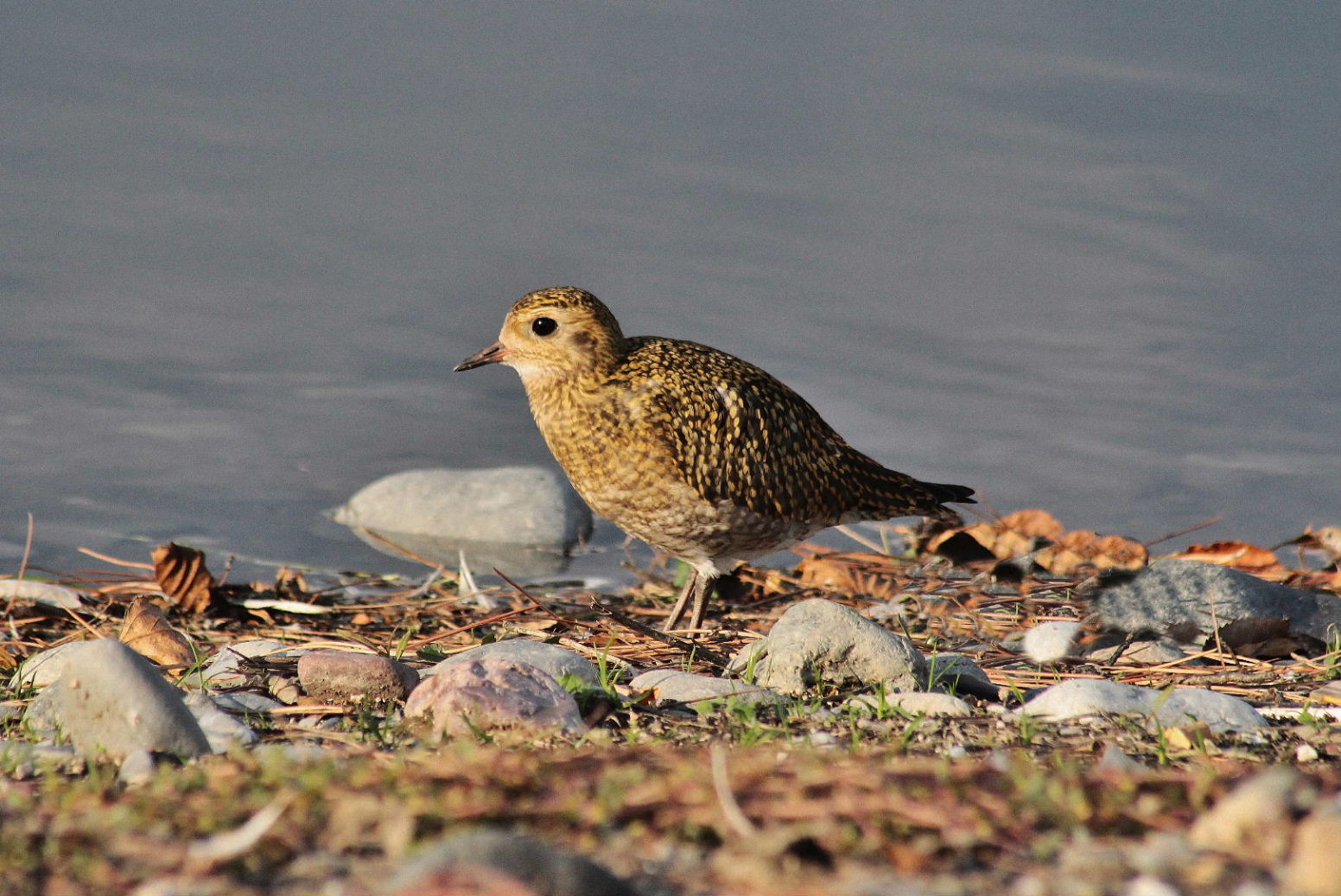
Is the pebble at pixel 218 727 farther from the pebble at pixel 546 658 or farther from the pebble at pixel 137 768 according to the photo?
the pebble at pixel 546 658

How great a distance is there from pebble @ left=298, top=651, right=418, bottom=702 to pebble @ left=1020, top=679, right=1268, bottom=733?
1.97 meters

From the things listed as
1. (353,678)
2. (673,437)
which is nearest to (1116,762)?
(353,678)

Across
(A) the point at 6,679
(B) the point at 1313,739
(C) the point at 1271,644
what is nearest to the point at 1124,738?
(B) the point at 1313,739

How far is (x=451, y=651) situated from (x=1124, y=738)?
2.56 m

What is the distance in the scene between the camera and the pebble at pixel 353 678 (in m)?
4.31

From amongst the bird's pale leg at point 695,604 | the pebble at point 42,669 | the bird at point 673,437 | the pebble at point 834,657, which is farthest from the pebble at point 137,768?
the bird's pale leg at point 695,604

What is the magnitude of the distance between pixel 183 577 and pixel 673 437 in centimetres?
247

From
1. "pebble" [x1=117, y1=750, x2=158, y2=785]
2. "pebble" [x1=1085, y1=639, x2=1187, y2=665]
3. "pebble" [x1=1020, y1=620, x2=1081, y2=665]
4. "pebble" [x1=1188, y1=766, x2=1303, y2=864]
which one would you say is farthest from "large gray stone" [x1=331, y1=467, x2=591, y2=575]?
"pebble" [x1=1188, y1=766, x2=1303, y2=864]

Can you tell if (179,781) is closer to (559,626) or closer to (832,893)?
(832,893)

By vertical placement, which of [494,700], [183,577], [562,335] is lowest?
[183,577]

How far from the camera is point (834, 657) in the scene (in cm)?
443

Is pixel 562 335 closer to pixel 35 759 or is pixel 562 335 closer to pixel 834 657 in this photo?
pixel 834 657

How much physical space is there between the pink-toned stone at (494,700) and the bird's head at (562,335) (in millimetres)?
2173

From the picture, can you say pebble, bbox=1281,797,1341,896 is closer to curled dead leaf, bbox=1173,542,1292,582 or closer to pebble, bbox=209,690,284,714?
pebble, bbox=209,690,284,714
